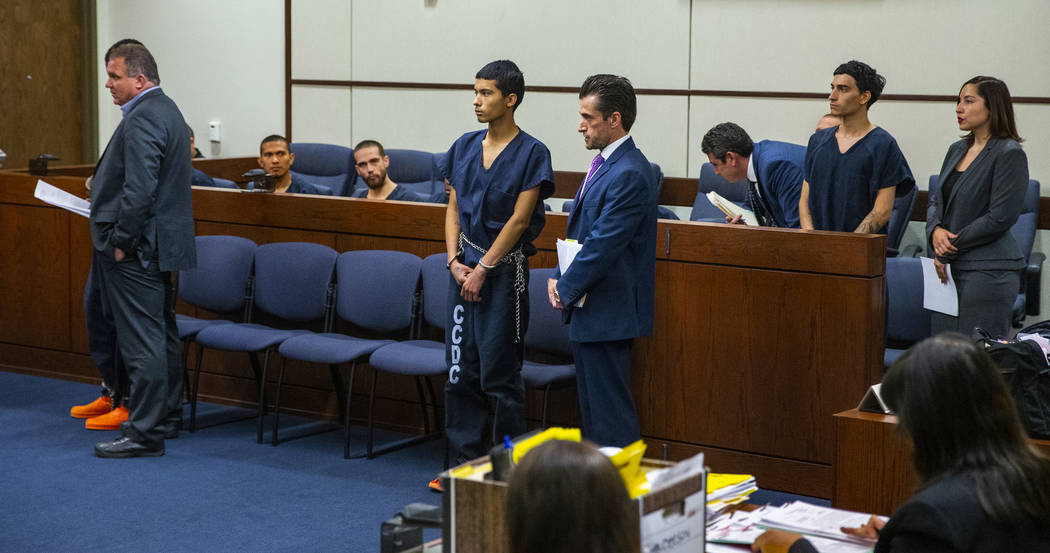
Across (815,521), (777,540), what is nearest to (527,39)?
(815,521)

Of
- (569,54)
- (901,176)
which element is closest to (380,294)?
(901,176)

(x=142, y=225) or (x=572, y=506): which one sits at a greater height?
(x=142, y=225)

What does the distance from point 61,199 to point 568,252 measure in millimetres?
2353

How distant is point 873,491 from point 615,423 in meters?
1.09

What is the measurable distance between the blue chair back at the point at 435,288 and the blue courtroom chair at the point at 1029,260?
2.22m

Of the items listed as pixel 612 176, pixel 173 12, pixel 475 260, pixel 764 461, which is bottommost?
pixel 764 461

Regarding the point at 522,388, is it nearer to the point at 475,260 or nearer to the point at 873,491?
the point at 475,260

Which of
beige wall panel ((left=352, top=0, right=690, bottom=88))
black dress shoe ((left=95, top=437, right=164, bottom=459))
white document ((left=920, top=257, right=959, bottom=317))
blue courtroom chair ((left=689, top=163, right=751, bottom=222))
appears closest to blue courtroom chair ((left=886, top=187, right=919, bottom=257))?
blue courtroom chair ((left=689, top=163, right=751, bottom=222))

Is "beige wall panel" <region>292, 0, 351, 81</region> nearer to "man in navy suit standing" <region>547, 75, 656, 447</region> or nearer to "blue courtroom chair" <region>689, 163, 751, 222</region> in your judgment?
"blue courtroom chair" <region>689, 163, 751, 222</region>

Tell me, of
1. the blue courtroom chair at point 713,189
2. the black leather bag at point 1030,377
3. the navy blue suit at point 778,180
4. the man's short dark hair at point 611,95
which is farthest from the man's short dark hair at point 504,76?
the blue courtroom chair at point 713,189

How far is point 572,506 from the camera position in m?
1.40

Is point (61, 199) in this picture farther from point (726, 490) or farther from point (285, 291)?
point (726, 490)

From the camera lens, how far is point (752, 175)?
16.1ft

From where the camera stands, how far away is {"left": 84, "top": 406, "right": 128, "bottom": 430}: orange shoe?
5.15 m
